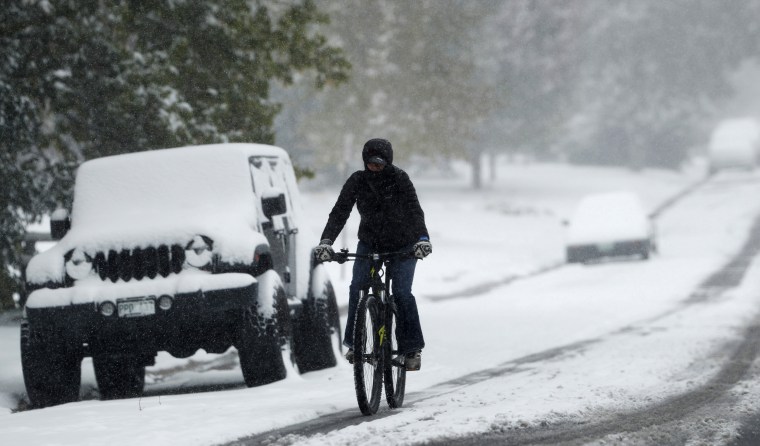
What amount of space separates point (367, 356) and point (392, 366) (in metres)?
0.49

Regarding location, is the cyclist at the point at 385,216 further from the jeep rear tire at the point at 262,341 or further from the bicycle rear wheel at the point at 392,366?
the jeep rear tire at the point at 262,341

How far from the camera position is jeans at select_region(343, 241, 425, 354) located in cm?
762

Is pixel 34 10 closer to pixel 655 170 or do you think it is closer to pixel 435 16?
pixel 435 16

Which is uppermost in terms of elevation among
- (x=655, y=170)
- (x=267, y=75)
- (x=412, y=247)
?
(x=267, y=75)

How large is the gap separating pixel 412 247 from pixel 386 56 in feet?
111

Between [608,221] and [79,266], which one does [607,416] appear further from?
[608,221]

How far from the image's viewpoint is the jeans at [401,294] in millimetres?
7625

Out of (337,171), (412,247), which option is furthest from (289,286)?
(337,171)

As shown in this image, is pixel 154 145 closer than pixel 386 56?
Yes

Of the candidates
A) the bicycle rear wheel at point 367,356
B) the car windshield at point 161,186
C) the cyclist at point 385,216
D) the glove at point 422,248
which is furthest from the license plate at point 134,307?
the glove at point 422,248

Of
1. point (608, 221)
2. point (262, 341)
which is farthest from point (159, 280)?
point (608, 221)

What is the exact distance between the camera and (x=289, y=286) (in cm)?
1093

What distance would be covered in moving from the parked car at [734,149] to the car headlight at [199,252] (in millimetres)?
58983

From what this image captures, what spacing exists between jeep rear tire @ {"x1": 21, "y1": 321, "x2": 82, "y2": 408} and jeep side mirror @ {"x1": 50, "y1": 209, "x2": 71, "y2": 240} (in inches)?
47.4
